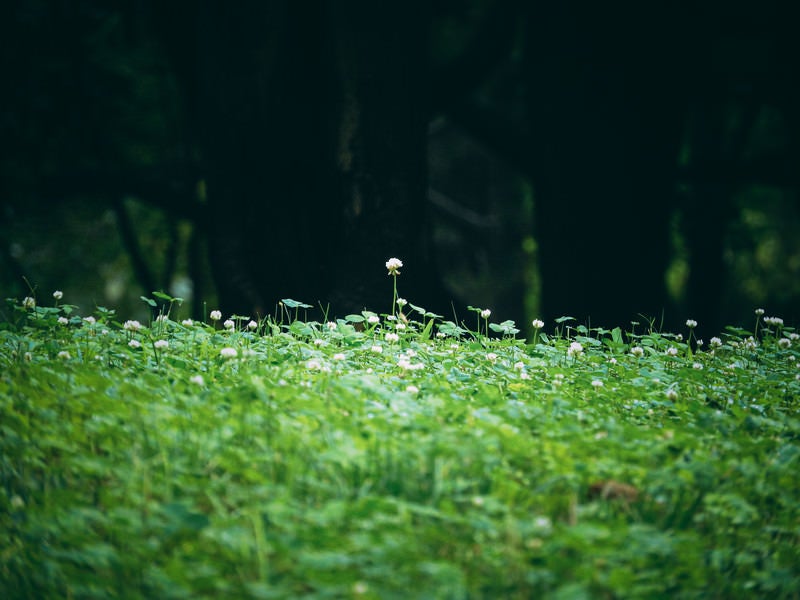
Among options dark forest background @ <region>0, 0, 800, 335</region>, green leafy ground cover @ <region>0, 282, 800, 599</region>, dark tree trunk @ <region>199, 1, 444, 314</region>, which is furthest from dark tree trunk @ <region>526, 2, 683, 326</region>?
green leafy ground cover @ <region>0, 282, 800, 599</region>

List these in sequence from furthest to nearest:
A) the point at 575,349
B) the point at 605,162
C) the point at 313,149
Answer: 1. the point at 605,162
2. the point at 313,149
3. the point at 575,349

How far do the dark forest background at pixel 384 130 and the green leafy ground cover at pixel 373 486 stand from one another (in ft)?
5.86

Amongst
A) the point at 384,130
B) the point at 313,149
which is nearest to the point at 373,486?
the point at 384,130

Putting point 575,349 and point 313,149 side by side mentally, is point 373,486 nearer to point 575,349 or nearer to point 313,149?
point 575,349

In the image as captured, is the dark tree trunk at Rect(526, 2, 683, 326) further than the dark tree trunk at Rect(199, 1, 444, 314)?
Yes

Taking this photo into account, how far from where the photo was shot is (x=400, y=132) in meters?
6.42

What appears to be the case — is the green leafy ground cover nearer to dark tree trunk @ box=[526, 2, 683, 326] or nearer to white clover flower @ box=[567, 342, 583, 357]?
white clover flower @ box=[567, 342, 583, 357]

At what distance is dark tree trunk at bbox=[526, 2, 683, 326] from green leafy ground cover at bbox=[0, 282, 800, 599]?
374cm

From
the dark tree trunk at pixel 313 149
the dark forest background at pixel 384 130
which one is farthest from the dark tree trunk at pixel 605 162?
the dark tree trunk at pixel 313 149

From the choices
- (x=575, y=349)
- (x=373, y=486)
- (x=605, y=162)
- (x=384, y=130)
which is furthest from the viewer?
(x=605, y=162)

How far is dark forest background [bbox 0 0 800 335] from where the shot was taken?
6.42m

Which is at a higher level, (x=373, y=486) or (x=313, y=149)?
(x=313, y=149)

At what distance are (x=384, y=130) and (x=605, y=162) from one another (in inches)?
103

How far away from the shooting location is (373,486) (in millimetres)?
2676
